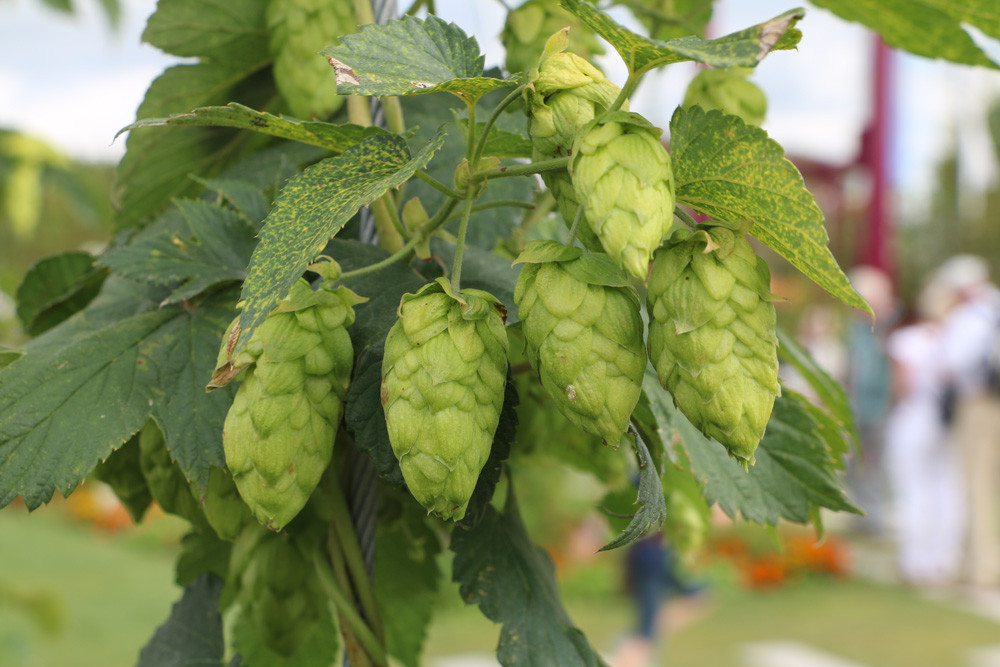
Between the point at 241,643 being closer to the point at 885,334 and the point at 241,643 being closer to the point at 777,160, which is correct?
the point at 777,160

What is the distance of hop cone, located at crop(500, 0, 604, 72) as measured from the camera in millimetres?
617

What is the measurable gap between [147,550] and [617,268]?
207 inches

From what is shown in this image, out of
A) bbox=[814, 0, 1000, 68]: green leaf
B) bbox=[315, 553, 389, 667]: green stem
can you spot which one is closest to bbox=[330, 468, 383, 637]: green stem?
bbox=[315, 553, 389, 667]: green stem

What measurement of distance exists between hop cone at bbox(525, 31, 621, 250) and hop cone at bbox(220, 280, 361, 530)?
13 cm

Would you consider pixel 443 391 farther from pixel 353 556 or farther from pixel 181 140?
pixel 181 140

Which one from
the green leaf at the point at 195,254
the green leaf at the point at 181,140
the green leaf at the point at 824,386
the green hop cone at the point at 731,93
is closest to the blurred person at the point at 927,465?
the green leaf at the point at 824,386

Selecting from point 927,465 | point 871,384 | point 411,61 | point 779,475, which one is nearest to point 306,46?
point 411,61

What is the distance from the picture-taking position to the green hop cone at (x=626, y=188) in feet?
1.08

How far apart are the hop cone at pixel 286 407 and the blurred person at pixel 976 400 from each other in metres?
4.19

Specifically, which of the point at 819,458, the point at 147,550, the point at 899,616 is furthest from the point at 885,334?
the point at 819,458

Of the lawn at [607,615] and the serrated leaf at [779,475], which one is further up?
the serrated leaf at [779,475]

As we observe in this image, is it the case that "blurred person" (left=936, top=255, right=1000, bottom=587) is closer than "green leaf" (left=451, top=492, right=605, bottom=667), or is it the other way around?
"green leaf" (left=451, top=492, right=605, bottom=667)

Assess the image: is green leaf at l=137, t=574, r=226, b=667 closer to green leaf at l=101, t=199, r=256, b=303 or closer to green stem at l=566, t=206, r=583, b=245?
green leaf at l=101, t=199, r=256, b=303

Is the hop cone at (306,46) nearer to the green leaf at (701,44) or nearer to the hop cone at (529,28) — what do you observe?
the hop cone at (529,28)
